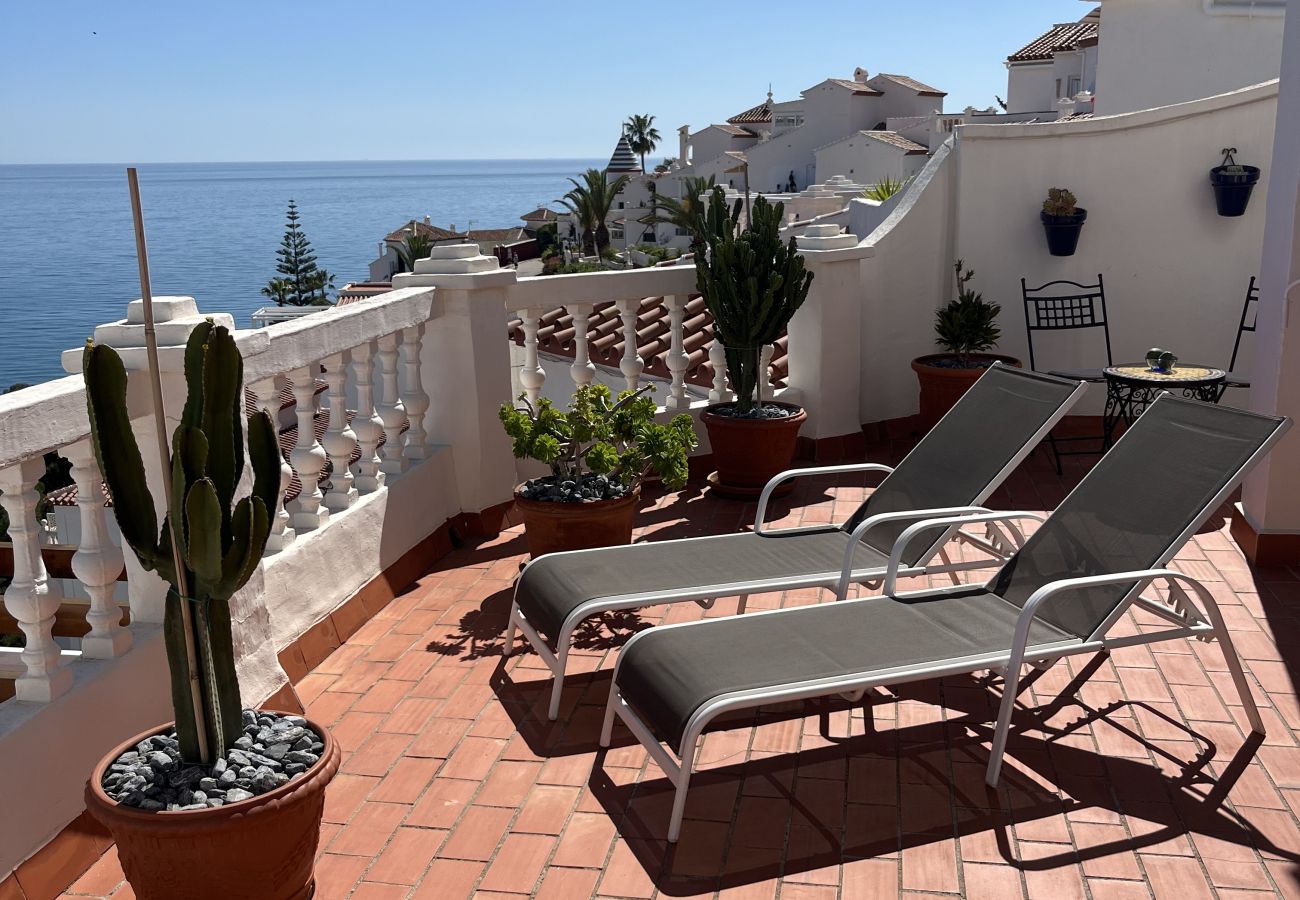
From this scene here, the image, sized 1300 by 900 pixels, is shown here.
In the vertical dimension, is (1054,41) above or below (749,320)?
above

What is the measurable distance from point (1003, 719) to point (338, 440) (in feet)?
9.98

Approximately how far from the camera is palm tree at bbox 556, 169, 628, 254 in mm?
62656

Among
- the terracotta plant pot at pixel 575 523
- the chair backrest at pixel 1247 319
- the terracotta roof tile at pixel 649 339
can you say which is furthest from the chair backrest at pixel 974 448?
the terracotta roof tile at pixel 649 339

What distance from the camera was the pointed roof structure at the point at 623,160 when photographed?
86.2 metres

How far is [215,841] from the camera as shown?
9.11ft

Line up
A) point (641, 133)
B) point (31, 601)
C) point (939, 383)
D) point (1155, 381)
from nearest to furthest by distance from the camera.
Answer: point (31, 601) < point (1155, 381) < point (939, 383) < point (641, 133)

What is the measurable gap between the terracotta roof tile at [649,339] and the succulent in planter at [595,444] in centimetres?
399

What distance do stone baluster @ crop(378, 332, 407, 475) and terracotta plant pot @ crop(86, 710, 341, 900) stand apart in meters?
2.88

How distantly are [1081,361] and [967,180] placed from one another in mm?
1618

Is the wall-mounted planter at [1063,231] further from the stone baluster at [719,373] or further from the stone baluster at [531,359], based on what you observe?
the stone baluster at [531,359]

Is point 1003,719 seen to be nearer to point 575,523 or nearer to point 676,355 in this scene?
point 575,523

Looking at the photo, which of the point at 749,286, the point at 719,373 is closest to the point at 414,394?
the point at 749,286

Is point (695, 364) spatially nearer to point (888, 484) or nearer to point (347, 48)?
point (888, 484)

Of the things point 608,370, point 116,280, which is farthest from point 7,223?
point 608,370
